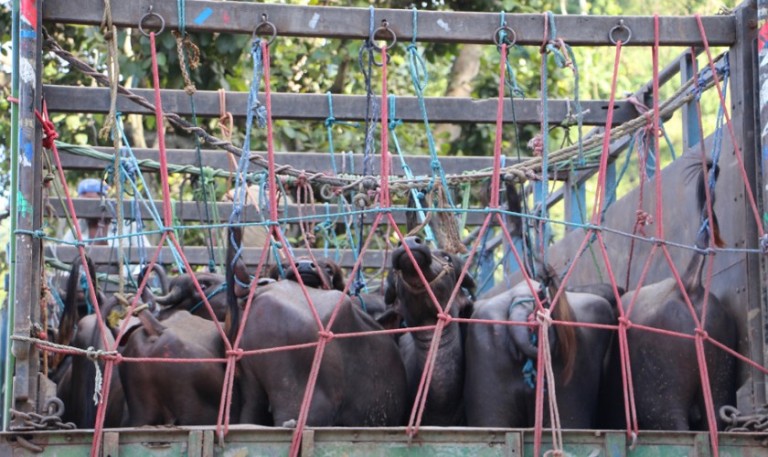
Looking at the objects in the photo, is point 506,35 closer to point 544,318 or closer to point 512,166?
point 544,318

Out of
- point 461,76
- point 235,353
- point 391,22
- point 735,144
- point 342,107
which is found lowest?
point 235,353

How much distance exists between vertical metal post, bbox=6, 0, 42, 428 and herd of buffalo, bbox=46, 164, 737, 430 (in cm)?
42

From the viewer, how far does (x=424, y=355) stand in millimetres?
5570

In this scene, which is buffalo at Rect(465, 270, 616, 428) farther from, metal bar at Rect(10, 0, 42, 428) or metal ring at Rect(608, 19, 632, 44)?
metal bar at Rect(10, 0, 42, 428)

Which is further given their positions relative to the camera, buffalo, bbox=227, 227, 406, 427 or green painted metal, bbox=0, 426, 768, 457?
buffalo, bbox=227, 227, 406, 427

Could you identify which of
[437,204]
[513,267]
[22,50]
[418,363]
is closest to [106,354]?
[22,50]

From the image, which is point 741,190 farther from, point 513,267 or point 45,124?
point 513,267

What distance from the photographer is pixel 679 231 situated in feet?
19.9

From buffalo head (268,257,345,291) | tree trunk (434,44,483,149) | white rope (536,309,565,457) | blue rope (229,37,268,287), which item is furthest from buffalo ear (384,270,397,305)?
tree trunk (434,44,483,149)

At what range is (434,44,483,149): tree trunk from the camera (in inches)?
516

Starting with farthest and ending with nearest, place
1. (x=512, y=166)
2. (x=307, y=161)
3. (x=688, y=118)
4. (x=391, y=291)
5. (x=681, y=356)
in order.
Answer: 1. (x=307, y=161)
2. (x=688, y=118)
3. (x=512, y=166)
4. (x=391, y=291)
5. (x=681, y=356)

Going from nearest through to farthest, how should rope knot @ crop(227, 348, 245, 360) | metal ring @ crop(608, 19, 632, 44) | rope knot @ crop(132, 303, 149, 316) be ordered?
rope knot @ crop(227, 348, 245, 360)
metal ring @ crop(608, 19, 632, 44)
rope knot @ crop(132, 303, 149, 316)

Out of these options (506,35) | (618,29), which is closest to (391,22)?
(506,35)

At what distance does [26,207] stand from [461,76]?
8756 millimetres
